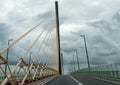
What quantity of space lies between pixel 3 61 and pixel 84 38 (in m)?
38.9

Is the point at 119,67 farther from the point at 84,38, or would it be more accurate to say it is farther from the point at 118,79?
the point at 84,38

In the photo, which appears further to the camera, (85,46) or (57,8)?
(57,8)

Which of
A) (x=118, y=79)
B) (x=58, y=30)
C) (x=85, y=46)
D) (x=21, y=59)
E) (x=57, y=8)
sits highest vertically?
(x=57, y=8)

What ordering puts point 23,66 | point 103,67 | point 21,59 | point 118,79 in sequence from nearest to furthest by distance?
point 21,59
point 23,66
point 118,79
point 103,67

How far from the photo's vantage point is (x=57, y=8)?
2574 inches

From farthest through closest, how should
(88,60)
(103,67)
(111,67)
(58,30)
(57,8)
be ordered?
(58,30), (57,8), (88,60), (103,67), (111,67)

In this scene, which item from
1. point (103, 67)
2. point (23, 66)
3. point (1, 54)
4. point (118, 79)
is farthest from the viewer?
point (103, 67)

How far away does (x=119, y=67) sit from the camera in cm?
2583

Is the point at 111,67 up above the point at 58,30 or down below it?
below

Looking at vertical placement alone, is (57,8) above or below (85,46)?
above

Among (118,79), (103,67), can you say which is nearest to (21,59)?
(118,79)

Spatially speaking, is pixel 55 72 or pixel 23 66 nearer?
pixel 23 66

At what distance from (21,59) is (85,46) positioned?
33.1 m

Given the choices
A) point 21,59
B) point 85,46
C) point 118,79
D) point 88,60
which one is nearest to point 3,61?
point 21,59
